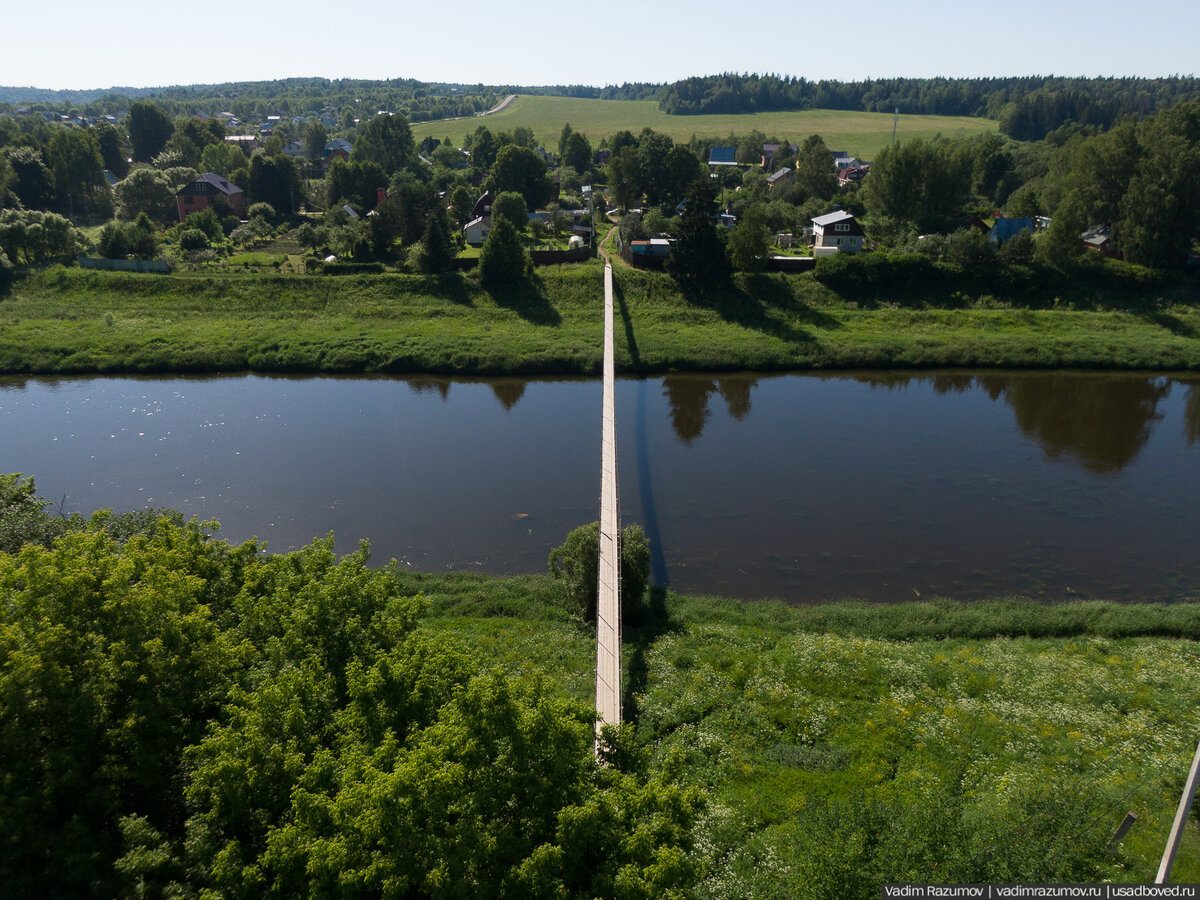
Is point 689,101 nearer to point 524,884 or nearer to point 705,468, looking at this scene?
point 705,468

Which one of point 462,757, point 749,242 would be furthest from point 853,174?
point 462,757

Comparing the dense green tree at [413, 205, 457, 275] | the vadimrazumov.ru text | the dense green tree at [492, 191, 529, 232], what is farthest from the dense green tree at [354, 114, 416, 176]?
the vadimrazumov.ru text

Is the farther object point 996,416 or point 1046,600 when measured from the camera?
point 996,416

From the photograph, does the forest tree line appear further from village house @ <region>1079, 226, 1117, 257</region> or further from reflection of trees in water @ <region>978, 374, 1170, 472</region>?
reflection of trees in water @ <region>978, 374, 1170, 472</region>

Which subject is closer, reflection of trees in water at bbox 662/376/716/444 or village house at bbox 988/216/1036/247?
reflection of trees in water at bbox 662/376/716/444

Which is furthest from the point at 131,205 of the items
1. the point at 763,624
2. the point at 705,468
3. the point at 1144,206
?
the point at 1144,206

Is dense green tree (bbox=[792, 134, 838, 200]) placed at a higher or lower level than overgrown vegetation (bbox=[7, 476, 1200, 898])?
higher
